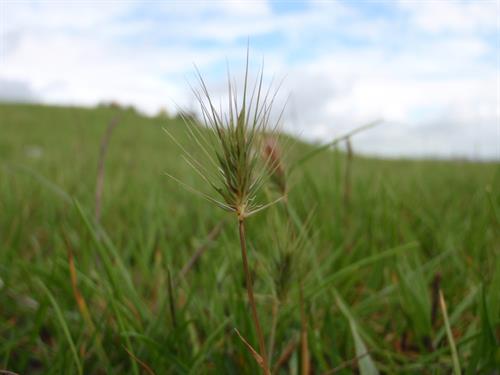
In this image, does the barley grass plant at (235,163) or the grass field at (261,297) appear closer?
the barley grass plant at (235,163)

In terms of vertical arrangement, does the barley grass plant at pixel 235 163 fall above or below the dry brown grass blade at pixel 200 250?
above

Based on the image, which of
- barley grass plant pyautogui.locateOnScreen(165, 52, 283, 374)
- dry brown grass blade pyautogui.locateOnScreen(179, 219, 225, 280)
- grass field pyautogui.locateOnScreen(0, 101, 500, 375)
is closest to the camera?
barley grass plant pyautogui.locateOnScreen(165, 52, 283, 374)

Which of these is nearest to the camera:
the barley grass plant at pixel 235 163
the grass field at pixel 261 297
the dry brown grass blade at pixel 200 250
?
the barley grass plant at pixel 235 163

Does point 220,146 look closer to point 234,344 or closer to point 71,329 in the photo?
point 234,344

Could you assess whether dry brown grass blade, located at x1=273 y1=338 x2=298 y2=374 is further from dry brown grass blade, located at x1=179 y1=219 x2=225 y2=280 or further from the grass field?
dry brown grass blade, located at x1=179 y1=219 x2=225 y2=280

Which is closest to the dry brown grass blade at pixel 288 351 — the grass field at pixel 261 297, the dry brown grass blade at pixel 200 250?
the grass field at pixel 261 297

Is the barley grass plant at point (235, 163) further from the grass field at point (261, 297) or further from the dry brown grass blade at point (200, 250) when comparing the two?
the dry brown grass blade at point (200, 250)

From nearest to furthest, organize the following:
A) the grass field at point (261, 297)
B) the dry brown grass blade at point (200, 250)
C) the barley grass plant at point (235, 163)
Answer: the barley grass plant at point (235, 163), the grass field at point (261, 297), the dry brown grass blade at point (200, 250)

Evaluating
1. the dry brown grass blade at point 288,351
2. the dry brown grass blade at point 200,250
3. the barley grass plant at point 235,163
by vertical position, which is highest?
the barley grass plant at point 235,163

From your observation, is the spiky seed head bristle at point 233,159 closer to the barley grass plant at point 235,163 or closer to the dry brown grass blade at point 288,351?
the barley grass plant at point 235,163

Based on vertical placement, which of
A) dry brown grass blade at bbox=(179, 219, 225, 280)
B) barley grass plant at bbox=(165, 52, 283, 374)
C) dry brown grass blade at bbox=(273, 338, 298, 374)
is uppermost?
barley grass plant at bbox=(165, 52, 283, 374)

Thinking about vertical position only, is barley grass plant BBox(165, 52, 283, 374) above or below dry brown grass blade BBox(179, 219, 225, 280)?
above

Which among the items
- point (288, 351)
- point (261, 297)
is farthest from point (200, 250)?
point (288, 351)

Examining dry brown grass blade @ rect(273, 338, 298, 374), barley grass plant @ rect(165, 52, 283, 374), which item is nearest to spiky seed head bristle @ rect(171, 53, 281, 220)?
barley grass plant @ rect(165, 52, 283, 374)
